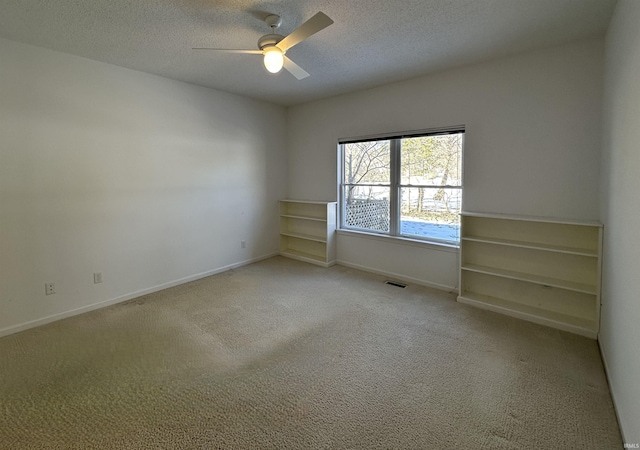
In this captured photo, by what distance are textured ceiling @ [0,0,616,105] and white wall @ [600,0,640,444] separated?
55 cm

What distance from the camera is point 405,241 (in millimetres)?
4199

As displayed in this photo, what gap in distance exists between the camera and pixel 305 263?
200 inches

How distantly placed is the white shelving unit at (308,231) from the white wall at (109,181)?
0.82 metres

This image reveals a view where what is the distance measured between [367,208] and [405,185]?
2.42 ft

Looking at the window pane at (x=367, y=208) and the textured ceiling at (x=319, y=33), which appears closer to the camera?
the textured ceiling at (x=319, y=33)

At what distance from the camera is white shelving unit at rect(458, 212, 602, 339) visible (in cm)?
288

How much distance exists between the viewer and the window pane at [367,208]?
14.8ft

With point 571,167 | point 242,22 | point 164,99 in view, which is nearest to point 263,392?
point 242,22

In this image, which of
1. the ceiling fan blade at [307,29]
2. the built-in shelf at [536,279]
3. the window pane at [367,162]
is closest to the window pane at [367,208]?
the window pane at [367,162]

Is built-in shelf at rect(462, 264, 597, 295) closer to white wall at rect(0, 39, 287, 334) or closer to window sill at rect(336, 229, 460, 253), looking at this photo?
window sill at rect(336, 229, 460, 253)

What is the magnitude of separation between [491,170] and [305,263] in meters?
2.98

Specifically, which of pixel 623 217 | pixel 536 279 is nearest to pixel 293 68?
pixel 623 217

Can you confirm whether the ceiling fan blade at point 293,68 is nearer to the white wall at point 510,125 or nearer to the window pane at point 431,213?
the white wall at point 510,125

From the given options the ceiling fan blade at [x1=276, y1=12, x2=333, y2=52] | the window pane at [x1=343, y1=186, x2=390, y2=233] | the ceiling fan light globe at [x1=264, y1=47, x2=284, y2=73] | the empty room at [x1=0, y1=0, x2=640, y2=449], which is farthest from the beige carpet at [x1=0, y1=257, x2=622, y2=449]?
the ceiling fan blade at [x1=276, y1=12, x2=333, y2=52]
